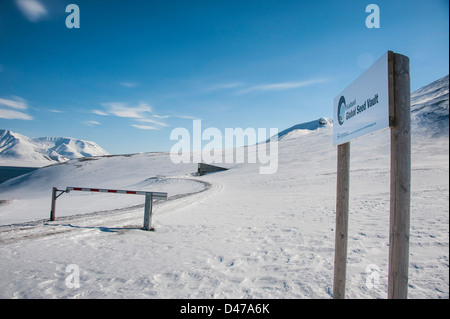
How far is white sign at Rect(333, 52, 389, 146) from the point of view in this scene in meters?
2.67

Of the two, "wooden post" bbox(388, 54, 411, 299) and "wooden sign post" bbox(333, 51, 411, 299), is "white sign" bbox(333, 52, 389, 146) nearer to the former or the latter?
"wooden sign post" bbox(333, 51, 411, 299)

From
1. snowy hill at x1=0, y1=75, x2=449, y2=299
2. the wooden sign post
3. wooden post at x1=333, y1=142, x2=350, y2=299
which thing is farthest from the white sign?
snowy hill at x1=0, y1=75, x2=449, y2=299

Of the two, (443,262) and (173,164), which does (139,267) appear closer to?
(443,262)

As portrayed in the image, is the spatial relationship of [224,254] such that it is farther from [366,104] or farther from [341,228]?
[366,104]

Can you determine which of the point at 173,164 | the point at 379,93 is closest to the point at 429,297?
the point at 379,93

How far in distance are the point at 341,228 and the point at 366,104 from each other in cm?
172

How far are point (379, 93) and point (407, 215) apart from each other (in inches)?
51.7

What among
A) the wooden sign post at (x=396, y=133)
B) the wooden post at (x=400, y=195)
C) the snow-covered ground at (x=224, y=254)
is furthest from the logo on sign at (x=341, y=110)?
the snow-covered ground at (x=224, y=254)

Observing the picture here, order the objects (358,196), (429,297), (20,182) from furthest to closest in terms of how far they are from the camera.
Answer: (20,182), (358,196), (429,297)

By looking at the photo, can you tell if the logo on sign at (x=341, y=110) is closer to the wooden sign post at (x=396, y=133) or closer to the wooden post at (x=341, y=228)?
the wooden post at (x=341, y=228)

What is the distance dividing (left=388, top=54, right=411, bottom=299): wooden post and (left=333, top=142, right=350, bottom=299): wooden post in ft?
2.92

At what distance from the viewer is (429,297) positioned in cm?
343

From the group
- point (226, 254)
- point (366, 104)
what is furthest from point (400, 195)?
point (226, 254)

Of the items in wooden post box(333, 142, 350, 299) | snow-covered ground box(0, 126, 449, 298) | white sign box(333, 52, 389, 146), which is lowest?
snow-covered ground box(0, 126, 449, 298)
